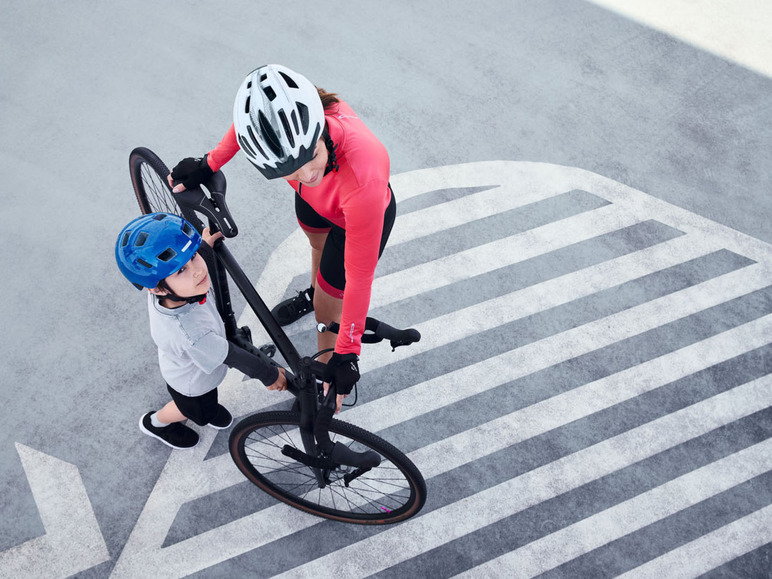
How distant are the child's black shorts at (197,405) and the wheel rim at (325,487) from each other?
297 millimetres

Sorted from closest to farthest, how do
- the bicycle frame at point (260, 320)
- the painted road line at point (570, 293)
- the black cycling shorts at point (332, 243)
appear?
the bicycle frame at point (260, 320)
the black cycling shorts at point (332, 243)
the painted road line at point (570, 293)

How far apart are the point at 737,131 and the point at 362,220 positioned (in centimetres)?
442

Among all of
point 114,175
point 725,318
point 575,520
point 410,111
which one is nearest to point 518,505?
point 575,520

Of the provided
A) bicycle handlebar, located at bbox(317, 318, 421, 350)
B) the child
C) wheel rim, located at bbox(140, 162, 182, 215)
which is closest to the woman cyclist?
bicycle handlebar, located at bbox(317, 318, 421, 350)

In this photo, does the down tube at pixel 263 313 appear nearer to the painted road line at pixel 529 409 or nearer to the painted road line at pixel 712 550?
the painted road line at pixel 529 409

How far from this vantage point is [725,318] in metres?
4.37

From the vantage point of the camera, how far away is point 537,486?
3.71 metres

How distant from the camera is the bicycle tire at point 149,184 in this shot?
352 centimetres

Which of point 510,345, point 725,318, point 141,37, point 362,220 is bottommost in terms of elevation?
point 510,345

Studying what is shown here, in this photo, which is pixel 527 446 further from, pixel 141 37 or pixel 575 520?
pixel 141 37

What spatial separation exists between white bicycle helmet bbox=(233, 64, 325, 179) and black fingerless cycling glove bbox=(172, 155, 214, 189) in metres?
0.74

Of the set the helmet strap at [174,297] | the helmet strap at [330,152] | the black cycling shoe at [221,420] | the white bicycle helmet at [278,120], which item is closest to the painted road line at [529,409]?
the black cycling shoe at [221,420]

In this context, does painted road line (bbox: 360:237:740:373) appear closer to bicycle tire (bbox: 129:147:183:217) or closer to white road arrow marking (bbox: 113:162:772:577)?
white road arrow marking (bbox: 113:162:772:577)

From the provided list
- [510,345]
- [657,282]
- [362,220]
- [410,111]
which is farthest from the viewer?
[410,111]
